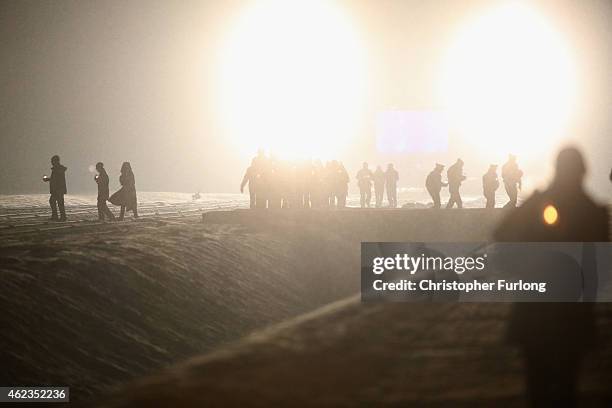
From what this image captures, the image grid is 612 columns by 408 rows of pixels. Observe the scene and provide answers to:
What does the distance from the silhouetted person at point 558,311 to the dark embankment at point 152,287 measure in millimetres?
7813

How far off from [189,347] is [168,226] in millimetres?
8440

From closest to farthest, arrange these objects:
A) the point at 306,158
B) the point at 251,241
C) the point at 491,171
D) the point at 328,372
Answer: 1. the point at 328,372
2. the point at 251,241
3. the point at 491,171
4. the point at 306,158

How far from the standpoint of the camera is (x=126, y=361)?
11.9 metres

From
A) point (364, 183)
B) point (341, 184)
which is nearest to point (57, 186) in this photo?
point (341, 184)

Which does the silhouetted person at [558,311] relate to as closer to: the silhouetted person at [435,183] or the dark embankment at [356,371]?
the dark embankment at [356,371]

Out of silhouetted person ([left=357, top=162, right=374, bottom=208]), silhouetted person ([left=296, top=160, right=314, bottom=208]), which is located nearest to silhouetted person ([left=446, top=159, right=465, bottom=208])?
silhouetted person ([left=296, top=160, right=314, bottom=208])

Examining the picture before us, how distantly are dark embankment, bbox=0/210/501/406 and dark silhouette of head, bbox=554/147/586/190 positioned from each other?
7897 mm

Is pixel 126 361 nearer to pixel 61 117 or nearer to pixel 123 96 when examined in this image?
pixel 61 117

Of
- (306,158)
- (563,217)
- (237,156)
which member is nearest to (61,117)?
(237,156)

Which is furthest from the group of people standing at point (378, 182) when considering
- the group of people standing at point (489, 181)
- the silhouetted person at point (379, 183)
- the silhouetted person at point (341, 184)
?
the group of people standing at point (489, 181)

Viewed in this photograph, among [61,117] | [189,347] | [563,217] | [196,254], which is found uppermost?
[61,117]

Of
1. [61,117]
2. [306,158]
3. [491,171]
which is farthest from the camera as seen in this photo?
[61,117]

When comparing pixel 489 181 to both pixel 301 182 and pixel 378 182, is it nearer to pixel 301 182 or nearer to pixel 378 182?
pixel 301 182

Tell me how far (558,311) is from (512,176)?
23777 millimetres
